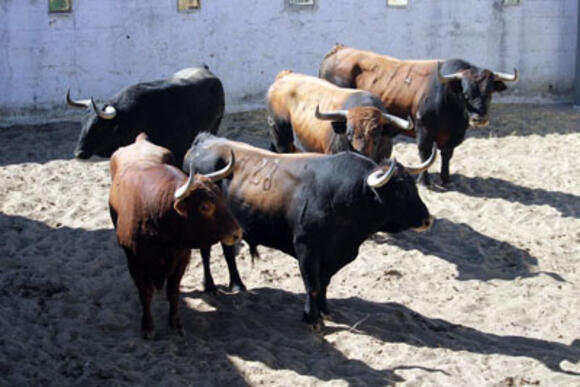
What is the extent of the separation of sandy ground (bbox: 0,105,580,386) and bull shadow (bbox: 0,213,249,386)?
0.05 feet

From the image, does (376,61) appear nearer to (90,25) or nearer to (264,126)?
(264,126)

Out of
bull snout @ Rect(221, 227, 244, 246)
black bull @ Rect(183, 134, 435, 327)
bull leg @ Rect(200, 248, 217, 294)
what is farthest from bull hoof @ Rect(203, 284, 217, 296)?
bull snout @ Rect(221, 227, 244, 246)

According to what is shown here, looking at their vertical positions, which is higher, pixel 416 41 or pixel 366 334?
pixel 416 41

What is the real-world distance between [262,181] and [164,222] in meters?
1.20

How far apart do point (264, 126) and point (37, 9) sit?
4350mm

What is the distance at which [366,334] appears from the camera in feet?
21.7

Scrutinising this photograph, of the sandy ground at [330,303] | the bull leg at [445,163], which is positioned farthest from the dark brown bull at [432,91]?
the sandy ground at [330,303]

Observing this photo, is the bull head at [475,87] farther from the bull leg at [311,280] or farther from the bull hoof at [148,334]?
the bull hoof at [148,334]

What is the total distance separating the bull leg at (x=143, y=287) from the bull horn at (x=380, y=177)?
6.10 ft

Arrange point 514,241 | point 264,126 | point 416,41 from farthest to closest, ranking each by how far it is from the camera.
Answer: point 416,41
point 264,126
point 514,241

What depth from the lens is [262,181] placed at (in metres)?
6.93

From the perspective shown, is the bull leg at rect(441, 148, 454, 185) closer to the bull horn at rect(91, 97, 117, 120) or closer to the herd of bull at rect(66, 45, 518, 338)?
the herd of bull at rect(66, 45, 518, 338)

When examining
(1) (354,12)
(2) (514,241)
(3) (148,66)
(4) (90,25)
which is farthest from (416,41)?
(2) (514,241)

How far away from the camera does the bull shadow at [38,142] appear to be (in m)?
11.6
